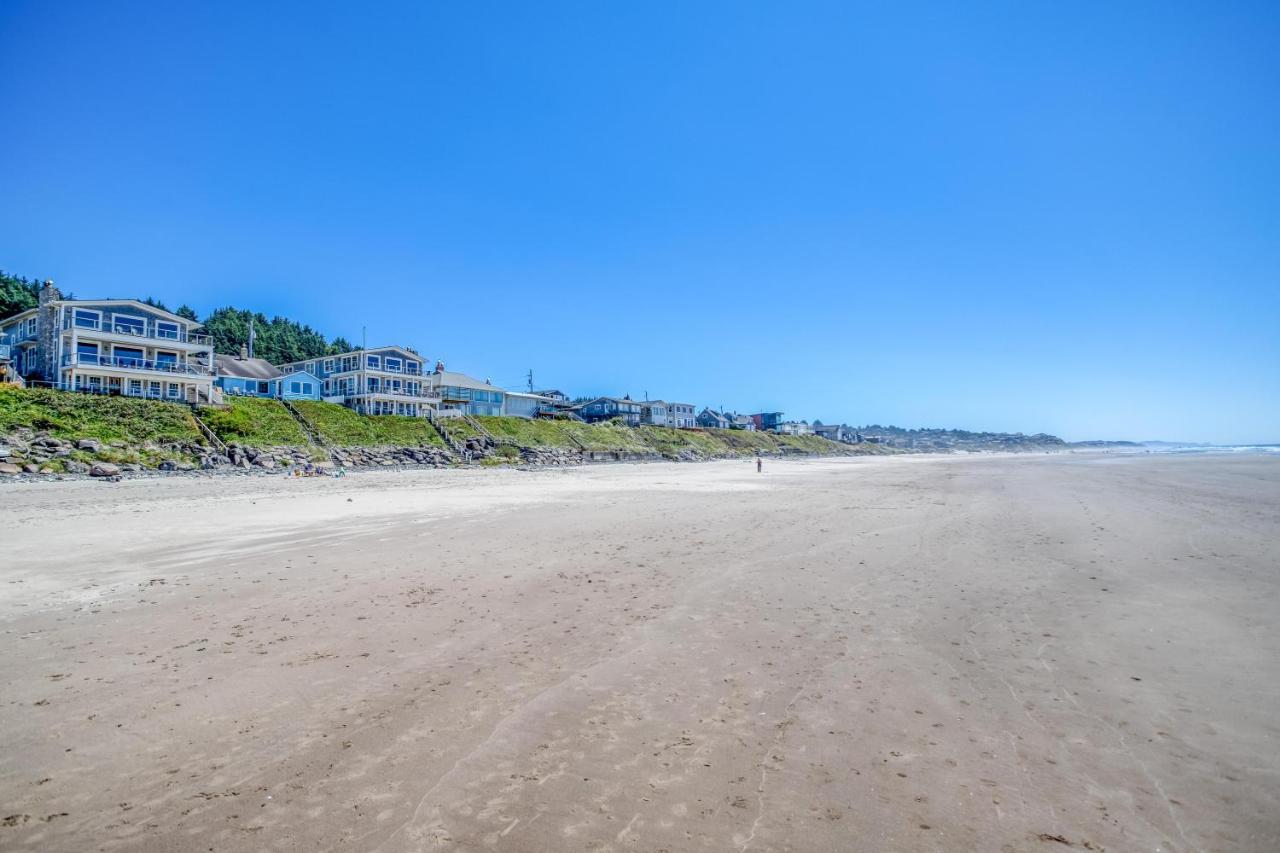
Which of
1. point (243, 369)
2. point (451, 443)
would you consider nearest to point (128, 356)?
point (243, 369)

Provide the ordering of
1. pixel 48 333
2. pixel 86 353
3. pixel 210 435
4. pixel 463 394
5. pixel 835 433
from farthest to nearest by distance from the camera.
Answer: pixel 835 433 → pixel 463 394 → pixel 48 333 → pixel 86 353 → pixel 210 435

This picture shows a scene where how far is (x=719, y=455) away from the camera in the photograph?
93438mm

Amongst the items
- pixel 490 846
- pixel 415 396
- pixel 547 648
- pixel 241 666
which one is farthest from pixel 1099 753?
pixel 415 396

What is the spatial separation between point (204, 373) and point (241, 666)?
58841 mm

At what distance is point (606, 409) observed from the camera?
10844cm

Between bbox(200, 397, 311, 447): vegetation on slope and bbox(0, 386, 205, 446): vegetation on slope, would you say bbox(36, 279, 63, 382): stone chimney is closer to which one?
bbox(0, 386, 205, 446): vegetation on slope

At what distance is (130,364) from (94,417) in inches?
505

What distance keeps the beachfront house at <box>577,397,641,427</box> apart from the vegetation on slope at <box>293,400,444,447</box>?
48098mm

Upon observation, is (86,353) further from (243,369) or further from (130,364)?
(243,369)

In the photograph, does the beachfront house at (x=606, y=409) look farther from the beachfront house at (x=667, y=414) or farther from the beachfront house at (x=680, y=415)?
the beachfront house at (x=680, y=415)

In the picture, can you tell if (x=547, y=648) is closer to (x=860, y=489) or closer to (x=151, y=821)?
(x=151, y=821)

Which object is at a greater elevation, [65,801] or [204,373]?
[204,373]

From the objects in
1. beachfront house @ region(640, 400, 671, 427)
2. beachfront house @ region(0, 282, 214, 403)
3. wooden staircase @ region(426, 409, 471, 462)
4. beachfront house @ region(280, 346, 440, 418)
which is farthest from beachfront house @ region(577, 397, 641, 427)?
beachfront house @ region(0, 282, 214, 403)

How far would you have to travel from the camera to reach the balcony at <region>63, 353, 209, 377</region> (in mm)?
43719
